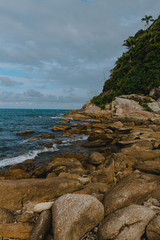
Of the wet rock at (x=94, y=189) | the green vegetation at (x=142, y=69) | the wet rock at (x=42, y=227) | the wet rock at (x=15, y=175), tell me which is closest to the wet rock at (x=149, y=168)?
the wet rock at (x=94, y=189)

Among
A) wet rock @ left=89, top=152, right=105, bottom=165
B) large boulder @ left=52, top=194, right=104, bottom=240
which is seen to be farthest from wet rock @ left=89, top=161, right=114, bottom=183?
large boulder @ left=52, top=194, right=104, bottom=240

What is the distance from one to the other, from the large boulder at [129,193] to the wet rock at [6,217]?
2941 millimetres

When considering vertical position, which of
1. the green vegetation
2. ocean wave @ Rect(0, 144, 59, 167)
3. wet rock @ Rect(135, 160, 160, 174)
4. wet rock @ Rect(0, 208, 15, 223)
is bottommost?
ocean wave @ Rect(0, 144, 59, 167)

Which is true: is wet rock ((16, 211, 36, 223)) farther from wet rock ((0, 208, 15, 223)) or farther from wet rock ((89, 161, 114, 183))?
wet rock ((89, 161, 114, 183))

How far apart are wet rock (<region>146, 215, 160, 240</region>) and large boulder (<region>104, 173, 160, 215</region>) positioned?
1018 millimetres

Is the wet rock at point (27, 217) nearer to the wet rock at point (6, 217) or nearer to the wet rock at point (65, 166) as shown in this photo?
the wet rock at point (6, 217)

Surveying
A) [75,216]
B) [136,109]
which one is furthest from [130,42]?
[75,216]

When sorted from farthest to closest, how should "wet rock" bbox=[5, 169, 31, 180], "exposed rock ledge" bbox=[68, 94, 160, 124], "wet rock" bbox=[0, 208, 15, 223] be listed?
"exposed rock ledge" bbox=[68, 94, 160, 124]
"wet rock" bbox=[5, 169, 31, 180]
"wet rock" bbox=[0, 208, 15, 223]

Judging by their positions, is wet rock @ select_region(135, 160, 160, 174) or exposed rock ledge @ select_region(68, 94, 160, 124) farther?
exposed rock ledge @ select_region(68, 94, 160, 124)

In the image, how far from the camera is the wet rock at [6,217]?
4.11 metres

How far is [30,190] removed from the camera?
5004 millimetres

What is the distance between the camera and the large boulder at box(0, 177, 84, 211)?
15.5 ft

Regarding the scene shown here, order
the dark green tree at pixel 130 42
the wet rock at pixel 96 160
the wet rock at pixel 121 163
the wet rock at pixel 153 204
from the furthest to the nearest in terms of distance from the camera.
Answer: the dark green tree at pixel 130 42 → the wet rock at pixel 96 160 → the wet rock at pixel 121 163 → the wet rock at pixel 153 204

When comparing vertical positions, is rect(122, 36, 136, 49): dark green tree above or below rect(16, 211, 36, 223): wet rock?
above
